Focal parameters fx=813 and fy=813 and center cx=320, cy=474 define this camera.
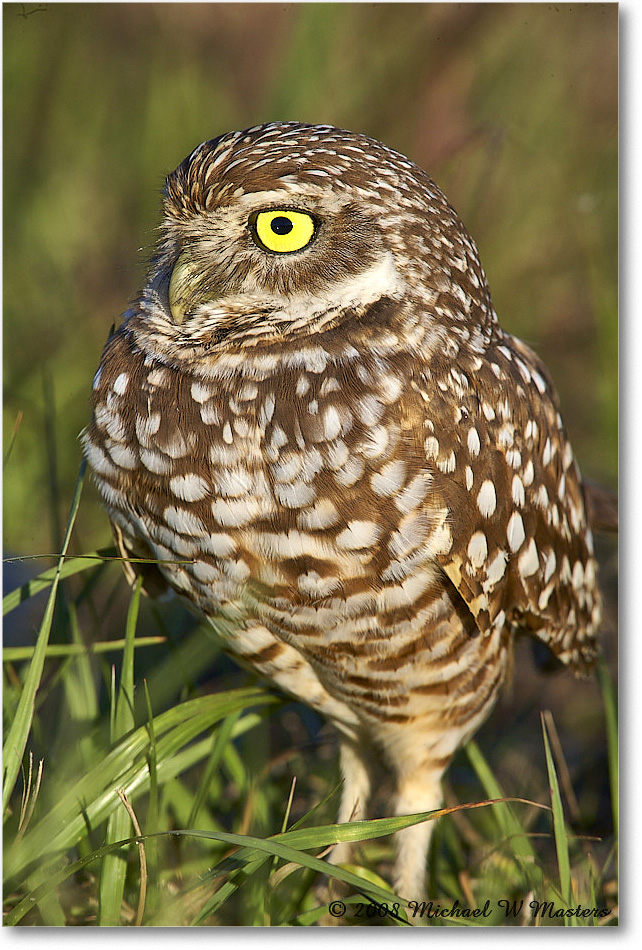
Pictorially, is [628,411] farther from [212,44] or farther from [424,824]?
[212,44]

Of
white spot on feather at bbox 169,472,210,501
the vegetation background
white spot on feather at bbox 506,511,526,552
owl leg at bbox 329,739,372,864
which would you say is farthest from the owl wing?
owl leg at bbox 329,739,372,864

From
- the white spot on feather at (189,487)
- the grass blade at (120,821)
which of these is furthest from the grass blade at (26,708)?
the white spot on feather at (189,487)

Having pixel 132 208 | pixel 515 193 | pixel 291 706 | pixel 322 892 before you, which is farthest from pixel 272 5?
pixel 322 892

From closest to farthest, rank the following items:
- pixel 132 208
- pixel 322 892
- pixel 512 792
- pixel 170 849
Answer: pixel 170 849, pixel 322 892, pixel 132 208, pixel 512 792

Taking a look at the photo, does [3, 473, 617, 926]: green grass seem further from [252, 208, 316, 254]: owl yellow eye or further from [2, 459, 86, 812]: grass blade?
[252, 208, 316, 254]: owl yellow eye

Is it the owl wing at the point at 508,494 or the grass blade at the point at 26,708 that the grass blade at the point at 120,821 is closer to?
the grass blade at the point at 26,708
